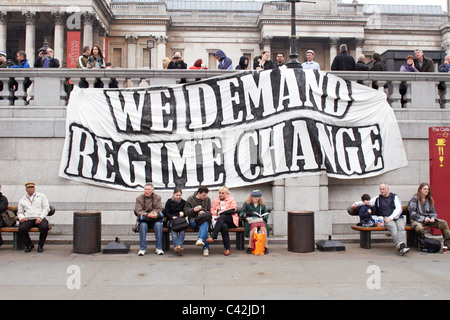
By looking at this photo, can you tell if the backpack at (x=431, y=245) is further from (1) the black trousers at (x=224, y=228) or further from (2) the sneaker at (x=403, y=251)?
(1) the black trousers at (x=224, y=228)

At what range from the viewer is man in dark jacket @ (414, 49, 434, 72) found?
12884 millimetres

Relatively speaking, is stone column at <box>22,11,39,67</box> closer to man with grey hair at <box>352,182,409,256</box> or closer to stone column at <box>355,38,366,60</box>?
stone column at <box>355,38,366,60</box>

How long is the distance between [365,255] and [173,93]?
583cm

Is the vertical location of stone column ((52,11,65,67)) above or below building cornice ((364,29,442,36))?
below

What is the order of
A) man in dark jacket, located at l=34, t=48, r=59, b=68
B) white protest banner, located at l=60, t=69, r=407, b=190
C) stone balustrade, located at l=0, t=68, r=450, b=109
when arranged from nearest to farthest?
white protest banner, located at l=60, t=69, r=407, b=190 < stone balustrade, located at l=0, t=68, r=450, b=109 < man in dark jacket, located at l=34, t=48, r=59, b=68

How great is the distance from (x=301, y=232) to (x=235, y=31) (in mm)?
54444

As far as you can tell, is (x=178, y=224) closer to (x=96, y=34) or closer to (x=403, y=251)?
(x=403, y=251)

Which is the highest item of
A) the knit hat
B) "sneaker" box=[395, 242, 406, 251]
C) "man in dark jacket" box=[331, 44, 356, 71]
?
"man in dark jacket" box=[331, 44, 356, 71]

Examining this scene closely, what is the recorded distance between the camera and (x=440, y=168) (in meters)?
10.8

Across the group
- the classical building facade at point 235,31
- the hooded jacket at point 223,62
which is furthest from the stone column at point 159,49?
the hooded jacket at point 223,62

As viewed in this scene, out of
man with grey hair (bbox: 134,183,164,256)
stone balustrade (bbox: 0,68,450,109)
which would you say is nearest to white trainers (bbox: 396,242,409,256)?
stone balustrade (bbox: 0,68,450,109)

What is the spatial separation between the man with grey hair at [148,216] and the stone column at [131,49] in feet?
169

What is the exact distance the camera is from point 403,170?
11.7m

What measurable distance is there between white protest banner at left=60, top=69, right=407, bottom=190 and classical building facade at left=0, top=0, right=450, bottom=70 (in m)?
43.4
